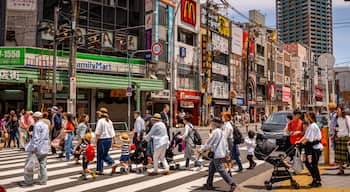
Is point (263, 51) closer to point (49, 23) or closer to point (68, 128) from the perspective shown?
point (49, 23)

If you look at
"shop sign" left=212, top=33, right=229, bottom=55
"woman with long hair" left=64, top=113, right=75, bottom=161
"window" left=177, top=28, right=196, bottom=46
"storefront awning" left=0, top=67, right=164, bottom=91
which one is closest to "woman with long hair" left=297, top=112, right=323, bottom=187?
"woman with long hair" left=64, top=113, right=75, bottom=161

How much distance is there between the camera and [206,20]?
144ft

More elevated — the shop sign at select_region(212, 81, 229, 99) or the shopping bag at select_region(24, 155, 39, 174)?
the shop sign at select_region(212, 81, 229, 99)

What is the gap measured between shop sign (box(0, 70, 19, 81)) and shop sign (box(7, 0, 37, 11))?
5.84 metres

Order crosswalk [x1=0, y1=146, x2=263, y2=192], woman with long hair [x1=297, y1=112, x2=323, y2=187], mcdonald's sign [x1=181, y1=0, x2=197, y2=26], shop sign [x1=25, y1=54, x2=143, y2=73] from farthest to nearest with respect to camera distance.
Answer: mcdonald's sign [x1=181, y1=0, x2=197, y2=26] → shop sign [x1=25, y1=54, x2=143, y2=73] → crosswalk [x1=0, y1=146, x2=263, y2=192] → woman with long hair [x1=297, y1=112, x2=323, y2=187]

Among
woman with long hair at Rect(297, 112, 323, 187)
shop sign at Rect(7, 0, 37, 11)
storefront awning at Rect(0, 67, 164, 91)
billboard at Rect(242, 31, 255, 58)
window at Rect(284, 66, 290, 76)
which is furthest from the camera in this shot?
window at Rect(284, 66, 290, 76)

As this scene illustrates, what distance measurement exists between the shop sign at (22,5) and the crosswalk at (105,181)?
59.4 feet

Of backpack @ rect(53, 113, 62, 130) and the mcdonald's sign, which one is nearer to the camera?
backpack @ rect(53, 113, 62, 130)

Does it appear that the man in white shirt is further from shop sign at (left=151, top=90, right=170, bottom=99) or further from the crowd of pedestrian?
shop sign at (left=151, top=90, right=170, bottom=99)

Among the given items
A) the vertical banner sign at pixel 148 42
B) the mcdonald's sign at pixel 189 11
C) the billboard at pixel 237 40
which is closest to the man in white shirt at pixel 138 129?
the vertical banner sign at pixel 148 42

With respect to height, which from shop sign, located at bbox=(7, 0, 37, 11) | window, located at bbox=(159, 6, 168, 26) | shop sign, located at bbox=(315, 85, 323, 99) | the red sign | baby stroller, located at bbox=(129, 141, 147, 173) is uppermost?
window, located at bbox=(159, 6, 168, 26)

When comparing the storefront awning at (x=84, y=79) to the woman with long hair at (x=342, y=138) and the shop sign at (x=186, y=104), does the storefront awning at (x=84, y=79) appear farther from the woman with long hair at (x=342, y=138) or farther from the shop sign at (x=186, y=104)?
the woman with long hair at (x=342, y=138)

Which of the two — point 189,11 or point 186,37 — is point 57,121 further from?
point 189,11

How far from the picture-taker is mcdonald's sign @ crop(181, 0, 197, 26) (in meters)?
41.2
